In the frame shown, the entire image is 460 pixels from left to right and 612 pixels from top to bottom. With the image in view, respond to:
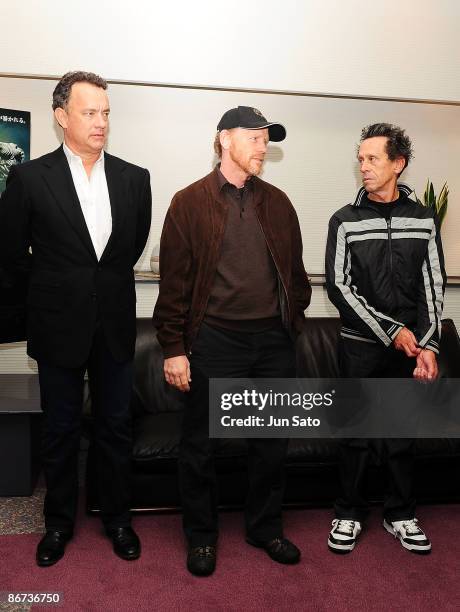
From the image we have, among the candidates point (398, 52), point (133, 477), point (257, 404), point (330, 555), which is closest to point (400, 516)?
point (330, 555)

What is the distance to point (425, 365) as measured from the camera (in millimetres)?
2699

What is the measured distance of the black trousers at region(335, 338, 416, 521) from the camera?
2746 millimetres

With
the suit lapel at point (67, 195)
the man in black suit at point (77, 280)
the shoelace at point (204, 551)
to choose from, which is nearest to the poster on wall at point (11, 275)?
the man in black suit at point (77, 280)

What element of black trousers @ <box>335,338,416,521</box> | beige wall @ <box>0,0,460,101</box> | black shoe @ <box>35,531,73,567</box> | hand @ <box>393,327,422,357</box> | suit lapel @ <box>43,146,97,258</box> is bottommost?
black shoe @ <box>35,531,73,567</box>

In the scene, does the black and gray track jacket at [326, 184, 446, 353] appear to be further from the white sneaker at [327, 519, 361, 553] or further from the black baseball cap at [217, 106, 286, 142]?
the white sneaker at [327, 519, 361, 553]

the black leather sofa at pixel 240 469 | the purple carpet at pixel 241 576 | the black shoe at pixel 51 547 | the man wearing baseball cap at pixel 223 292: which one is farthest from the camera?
the black leather sofa at pixel 240 469

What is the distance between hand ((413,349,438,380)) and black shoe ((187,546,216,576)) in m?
1.05

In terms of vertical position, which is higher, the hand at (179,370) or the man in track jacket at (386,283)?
the man in track jacket at (386,283)

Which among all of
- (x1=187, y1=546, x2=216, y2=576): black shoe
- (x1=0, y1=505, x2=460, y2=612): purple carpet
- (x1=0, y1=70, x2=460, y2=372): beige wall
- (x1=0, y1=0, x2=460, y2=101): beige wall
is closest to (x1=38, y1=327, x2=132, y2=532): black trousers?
(x1=0, y1=505, x2=460, y2=612): purple carpet

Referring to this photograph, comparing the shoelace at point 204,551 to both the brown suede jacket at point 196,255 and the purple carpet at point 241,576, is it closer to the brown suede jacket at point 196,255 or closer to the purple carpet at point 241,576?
the purple carpet at point 241,576

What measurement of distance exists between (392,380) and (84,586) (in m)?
1.40

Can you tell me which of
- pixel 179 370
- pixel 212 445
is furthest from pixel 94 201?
pixel 212 445

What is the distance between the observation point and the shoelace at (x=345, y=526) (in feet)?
9.20

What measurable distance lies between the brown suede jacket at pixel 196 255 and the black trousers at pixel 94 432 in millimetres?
264
